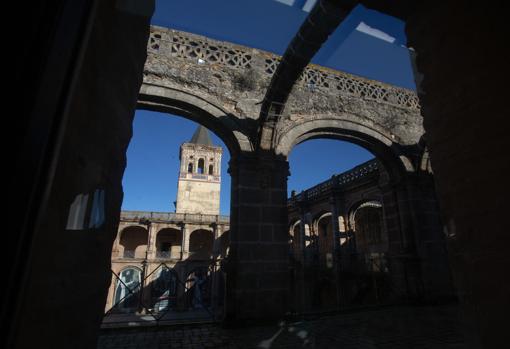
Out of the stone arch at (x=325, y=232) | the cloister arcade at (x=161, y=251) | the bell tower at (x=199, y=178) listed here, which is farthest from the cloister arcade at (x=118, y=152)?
the bell tower at (x=199, y=178)

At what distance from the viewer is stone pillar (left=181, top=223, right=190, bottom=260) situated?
23.5m

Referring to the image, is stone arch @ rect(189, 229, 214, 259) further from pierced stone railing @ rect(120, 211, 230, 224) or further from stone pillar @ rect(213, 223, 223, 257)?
pierced stone railing @ rect(120, 211, 230, 224)

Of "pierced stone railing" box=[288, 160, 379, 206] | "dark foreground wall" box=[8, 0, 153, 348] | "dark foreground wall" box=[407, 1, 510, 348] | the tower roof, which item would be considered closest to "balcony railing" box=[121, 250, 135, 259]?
"pierced stone railing" box=[288, 160, 379, 206]

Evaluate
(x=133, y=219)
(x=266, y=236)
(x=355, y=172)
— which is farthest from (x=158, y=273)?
(x=266, y=236)

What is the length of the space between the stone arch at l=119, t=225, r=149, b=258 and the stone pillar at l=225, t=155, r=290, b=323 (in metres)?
22.0

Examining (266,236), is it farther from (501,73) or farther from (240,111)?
(501,73)

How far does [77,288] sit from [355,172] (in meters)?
14.3

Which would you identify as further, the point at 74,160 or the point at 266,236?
the point at 266,236

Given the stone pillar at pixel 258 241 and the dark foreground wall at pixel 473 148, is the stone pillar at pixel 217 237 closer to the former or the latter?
the stone pillar at pixel 258 241

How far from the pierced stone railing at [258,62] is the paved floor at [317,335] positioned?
565 centimetres

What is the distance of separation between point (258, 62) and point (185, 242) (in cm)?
1977

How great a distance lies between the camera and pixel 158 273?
2286 cm

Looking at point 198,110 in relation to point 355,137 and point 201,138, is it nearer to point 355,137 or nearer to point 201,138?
point 355,137

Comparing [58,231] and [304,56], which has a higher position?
[304,56]
